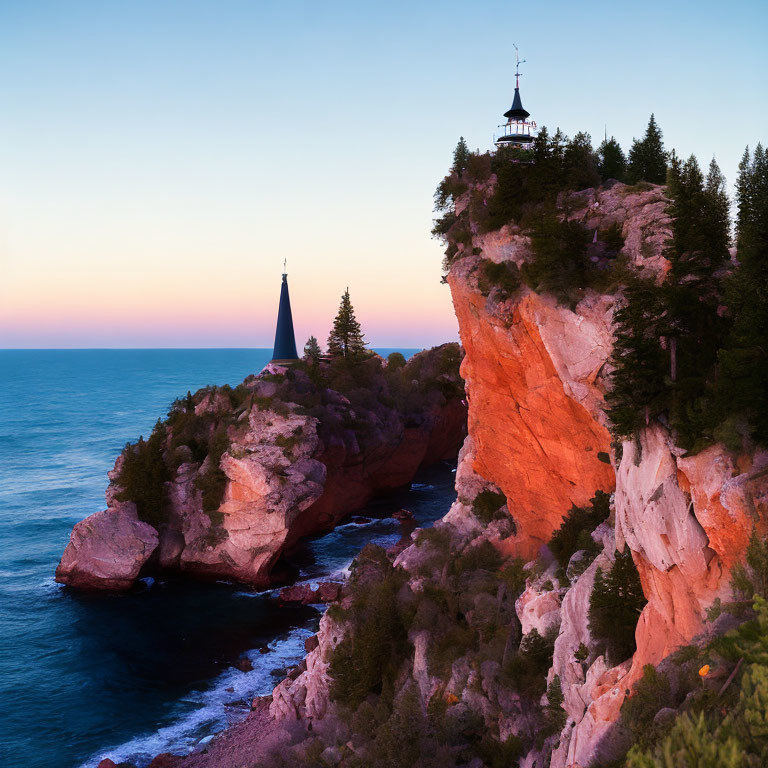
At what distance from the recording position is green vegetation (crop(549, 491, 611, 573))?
25688mm

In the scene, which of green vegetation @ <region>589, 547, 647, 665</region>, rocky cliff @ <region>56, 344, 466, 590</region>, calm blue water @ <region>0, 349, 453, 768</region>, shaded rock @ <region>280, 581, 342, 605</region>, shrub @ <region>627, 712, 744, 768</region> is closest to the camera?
shrub @ <region>627, 712, 744, 768</region>

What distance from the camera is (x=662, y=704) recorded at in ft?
39.6

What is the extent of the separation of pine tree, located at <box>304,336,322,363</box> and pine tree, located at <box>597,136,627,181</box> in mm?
41628

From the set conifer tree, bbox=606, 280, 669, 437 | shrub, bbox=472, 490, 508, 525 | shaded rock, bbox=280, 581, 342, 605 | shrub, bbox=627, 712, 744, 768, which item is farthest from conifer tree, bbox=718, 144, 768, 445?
shaded rock, bbox=280, 581, 342, 605

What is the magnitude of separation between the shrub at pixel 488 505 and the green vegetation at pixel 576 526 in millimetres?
7753

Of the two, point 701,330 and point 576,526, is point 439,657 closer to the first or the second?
point 576,526

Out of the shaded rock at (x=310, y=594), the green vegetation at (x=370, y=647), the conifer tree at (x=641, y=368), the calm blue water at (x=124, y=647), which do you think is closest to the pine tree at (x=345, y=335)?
the calm blue water at (x=124, y=647)

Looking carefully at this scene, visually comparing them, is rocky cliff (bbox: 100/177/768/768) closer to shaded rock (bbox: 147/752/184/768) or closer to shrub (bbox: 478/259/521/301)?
shrub (bbox: 478/259/521/301)

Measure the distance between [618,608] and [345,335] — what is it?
53946 millimetres

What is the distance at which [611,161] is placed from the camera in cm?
3006

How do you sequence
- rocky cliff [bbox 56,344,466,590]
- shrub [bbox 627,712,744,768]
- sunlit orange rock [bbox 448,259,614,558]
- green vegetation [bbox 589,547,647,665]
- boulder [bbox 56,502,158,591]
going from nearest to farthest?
shrub [bbox 627,712,744,768], green vegetation [bbox 589,547,647,665], sunlit orange rock [bbox 448,259,614,558], boulder [bbox 56,502,158,591], rocky cliff [bbox 56,344,466,590]

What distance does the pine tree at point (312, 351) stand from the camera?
67.3 m

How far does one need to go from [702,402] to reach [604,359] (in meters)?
6.36

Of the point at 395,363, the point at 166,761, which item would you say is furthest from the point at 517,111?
the point at 395,363
